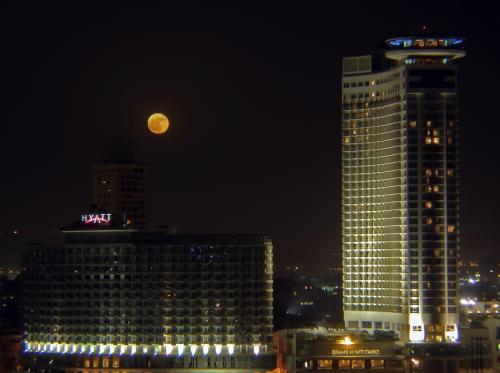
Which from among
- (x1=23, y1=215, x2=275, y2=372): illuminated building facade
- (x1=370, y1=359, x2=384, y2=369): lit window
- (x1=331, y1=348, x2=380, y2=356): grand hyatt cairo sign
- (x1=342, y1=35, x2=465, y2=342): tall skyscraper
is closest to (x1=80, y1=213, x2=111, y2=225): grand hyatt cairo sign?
(x1=23, y1=215, x2=275, y2=372): illuminated building facade

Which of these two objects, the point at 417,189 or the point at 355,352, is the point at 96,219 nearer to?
the point at 355,352

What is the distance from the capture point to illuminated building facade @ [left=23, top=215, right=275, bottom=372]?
16925 cm

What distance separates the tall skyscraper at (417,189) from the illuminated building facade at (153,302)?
19.9 meters

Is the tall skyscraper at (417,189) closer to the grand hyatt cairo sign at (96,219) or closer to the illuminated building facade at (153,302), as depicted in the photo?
the illuminated building facade at (153,302)

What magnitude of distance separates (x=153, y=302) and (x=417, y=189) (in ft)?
119

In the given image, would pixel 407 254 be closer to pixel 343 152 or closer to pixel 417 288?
pixel 417 288

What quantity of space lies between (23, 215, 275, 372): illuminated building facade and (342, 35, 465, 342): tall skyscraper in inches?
785

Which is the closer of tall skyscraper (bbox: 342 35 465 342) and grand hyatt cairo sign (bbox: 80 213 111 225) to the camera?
grand hyatt cairo sign (bbox: 80 213 111 225)

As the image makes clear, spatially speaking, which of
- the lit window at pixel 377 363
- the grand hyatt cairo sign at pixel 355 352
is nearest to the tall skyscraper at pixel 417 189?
the lit window at pixel 377 363

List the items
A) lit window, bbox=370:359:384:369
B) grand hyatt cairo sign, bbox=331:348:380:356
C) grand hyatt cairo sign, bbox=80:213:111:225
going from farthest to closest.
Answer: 1. grand hyatt cairo sign, bbox=80:213:111:225
2. lit window, bbox=370:359:384:369
3. grand hyatt cairo sign, bbox=331:348:380:356

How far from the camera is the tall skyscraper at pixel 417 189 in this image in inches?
7008

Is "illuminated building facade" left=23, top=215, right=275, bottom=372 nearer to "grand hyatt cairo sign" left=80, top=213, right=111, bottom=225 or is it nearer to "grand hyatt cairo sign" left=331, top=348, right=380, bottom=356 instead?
"grand hyatt cairo sign" left=80, top=213, right=111, bottom=225

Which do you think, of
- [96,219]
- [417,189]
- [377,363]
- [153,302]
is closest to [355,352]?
[377,363]

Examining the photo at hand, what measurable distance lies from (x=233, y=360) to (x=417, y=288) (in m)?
26.9
